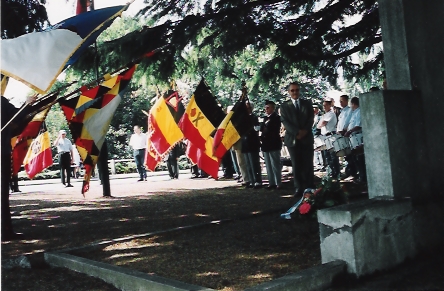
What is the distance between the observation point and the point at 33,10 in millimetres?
9141

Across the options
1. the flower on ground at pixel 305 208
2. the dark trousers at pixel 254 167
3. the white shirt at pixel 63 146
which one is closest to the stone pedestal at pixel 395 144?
the flower on ground at pixel 305 208

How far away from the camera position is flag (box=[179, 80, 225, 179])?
11.1 meters

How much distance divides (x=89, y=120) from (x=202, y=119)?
371 centimetres

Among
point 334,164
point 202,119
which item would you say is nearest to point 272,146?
point 202,119

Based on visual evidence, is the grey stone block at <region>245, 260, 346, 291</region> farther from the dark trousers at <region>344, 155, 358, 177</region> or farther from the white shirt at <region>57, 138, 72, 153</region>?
the white shirt at <region>57, 138, 72, 153</region>

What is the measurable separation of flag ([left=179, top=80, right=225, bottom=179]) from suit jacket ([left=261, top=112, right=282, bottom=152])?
1.04m

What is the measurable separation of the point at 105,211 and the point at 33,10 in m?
3.87

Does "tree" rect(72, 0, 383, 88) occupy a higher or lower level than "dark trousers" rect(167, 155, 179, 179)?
higher

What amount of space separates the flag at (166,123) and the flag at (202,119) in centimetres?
177

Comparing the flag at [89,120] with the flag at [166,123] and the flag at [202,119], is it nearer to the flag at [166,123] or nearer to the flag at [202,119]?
the flag at [202,119]

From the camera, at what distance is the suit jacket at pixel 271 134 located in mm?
11266

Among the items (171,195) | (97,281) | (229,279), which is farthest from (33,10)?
(229,279)

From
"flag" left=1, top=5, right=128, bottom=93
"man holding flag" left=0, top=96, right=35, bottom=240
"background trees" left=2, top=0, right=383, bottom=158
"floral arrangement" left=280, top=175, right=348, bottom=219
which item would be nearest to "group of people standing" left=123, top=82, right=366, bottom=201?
"background trees" left=2, top=0, right=383, bottom=158

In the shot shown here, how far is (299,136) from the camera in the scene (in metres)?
9.31
